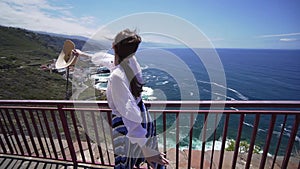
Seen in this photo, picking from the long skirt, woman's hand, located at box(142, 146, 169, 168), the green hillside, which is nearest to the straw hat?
the long skirt

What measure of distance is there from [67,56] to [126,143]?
113 cm

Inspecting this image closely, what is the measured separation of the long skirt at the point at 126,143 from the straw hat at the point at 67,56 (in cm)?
85

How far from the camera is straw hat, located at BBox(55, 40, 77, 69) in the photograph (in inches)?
75.3

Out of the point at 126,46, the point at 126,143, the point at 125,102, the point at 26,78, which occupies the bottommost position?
the point at 26,78

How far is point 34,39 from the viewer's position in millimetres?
77125

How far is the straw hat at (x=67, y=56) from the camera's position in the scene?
191 cm

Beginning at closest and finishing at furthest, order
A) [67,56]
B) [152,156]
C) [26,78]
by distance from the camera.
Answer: [152,156], [67,56], [26,78]

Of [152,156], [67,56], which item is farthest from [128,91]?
[67,56]

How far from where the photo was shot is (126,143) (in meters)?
1.45

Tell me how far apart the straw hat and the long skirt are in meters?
0.85

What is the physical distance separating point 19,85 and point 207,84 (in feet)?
122

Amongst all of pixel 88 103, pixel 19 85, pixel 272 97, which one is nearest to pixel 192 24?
pixel 88 103

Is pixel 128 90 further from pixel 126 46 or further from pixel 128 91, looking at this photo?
pixel 126 46

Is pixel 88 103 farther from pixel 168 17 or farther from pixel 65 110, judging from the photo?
pixel 168 17
